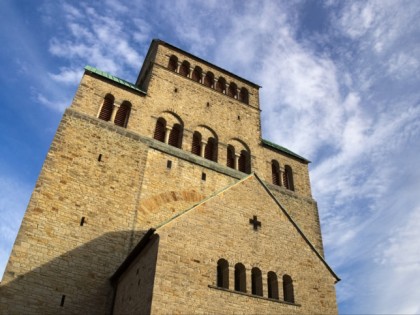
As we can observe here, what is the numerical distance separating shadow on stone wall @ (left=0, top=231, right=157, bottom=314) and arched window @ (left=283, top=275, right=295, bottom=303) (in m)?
6.47

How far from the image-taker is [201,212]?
12.2 metres

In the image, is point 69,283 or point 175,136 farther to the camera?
point 175,136

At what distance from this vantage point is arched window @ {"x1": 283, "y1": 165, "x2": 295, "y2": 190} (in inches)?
944

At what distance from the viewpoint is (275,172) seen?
24.4 m

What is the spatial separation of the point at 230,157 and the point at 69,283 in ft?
40.4

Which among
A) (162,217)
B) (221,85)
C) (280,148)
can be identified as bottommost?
(162,217)

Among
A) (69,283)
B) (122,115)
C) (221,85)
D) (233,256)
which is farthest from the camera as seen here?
(221,85)

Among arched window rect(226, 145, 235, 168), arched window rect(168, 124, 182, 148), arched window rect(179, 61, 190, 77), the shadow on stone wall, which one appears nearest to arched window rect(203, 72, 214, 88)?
arched window rect(179, 61, 190, 77)

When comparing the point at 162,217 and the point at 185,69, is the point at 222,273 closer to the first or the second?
the point at 162,217

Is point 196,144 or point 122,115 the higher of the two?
point 122,115

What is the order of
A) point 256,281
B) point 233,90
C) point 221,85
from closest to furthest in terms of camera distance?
1. point 256,281
2. point 221,85
3. point 233,90

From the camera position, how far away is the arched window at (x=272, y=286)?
11820mm

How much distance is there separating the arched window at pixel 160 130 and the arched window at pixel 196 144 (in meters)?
1.97

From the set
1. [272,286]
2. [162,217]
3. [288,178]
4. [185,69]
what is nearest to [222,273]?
[272,286]
